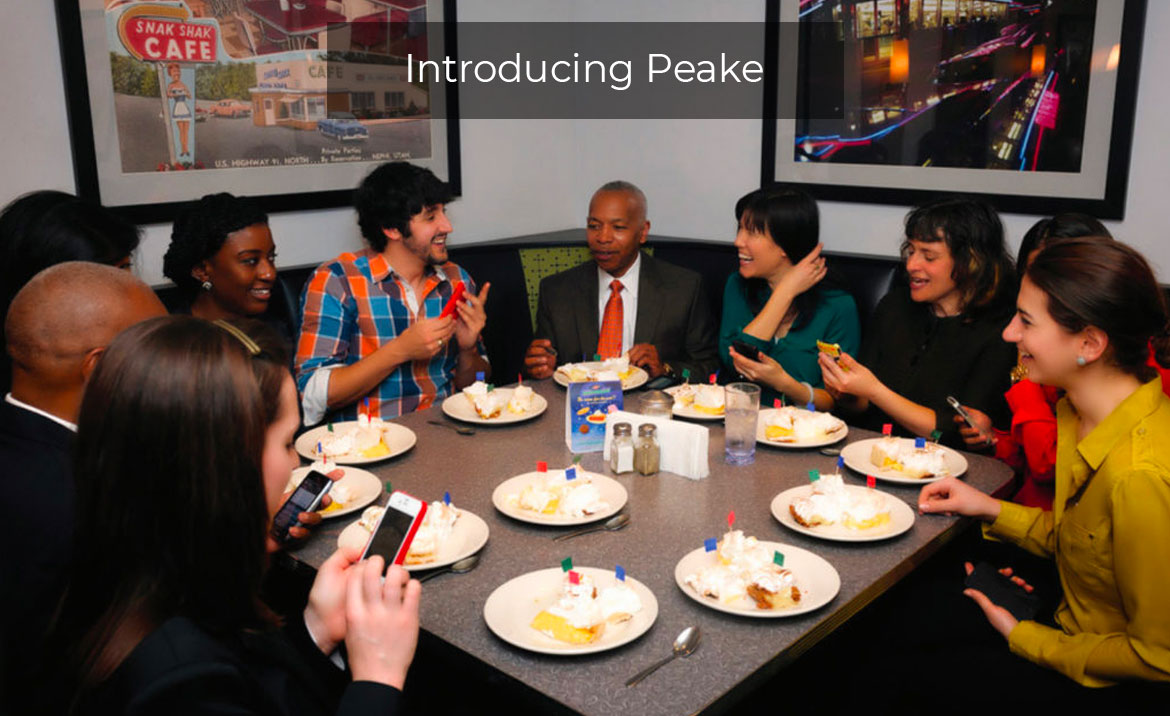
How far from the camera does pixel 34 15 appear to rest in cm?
271

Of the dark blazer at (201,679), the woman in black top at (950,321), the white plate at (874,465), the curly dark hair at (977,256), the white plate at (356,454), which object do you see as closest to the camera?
the dark blazer at (201,679)

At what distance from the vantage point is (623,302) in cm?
349

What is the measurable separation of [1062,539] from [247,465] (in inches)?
62.2

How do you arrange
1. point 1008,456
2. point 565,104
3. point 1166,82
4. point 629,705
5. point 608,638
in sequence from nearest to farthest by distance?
point 629,705
point 608,638
point 1008,456
point 1166,82
point 565,104

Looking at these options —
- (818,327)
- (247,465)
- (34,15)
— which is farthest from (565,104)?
(247,465)

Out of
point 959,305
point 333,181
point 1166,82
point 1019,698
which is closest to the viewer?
point 1019,698

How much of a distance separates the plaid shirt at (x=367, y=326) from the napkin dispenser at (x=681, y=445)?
110 cm

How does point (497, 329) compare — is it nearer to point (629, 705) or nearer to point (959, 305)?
point (959, 305)

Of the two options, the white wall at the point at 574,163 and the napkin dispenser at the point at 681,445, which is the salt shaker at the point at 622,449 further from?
the white wall at the point at 574,163

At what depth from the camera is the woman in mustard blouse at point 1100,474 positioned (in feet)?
5.16

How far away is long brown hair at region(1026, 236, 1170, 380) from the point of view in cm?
173

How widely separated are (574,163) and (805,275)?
189cm

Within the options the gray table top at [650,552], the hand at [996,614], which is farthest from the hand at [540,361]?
the hand at [996,614]

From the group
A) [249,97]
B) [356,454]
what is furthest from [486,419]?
[249,97]
